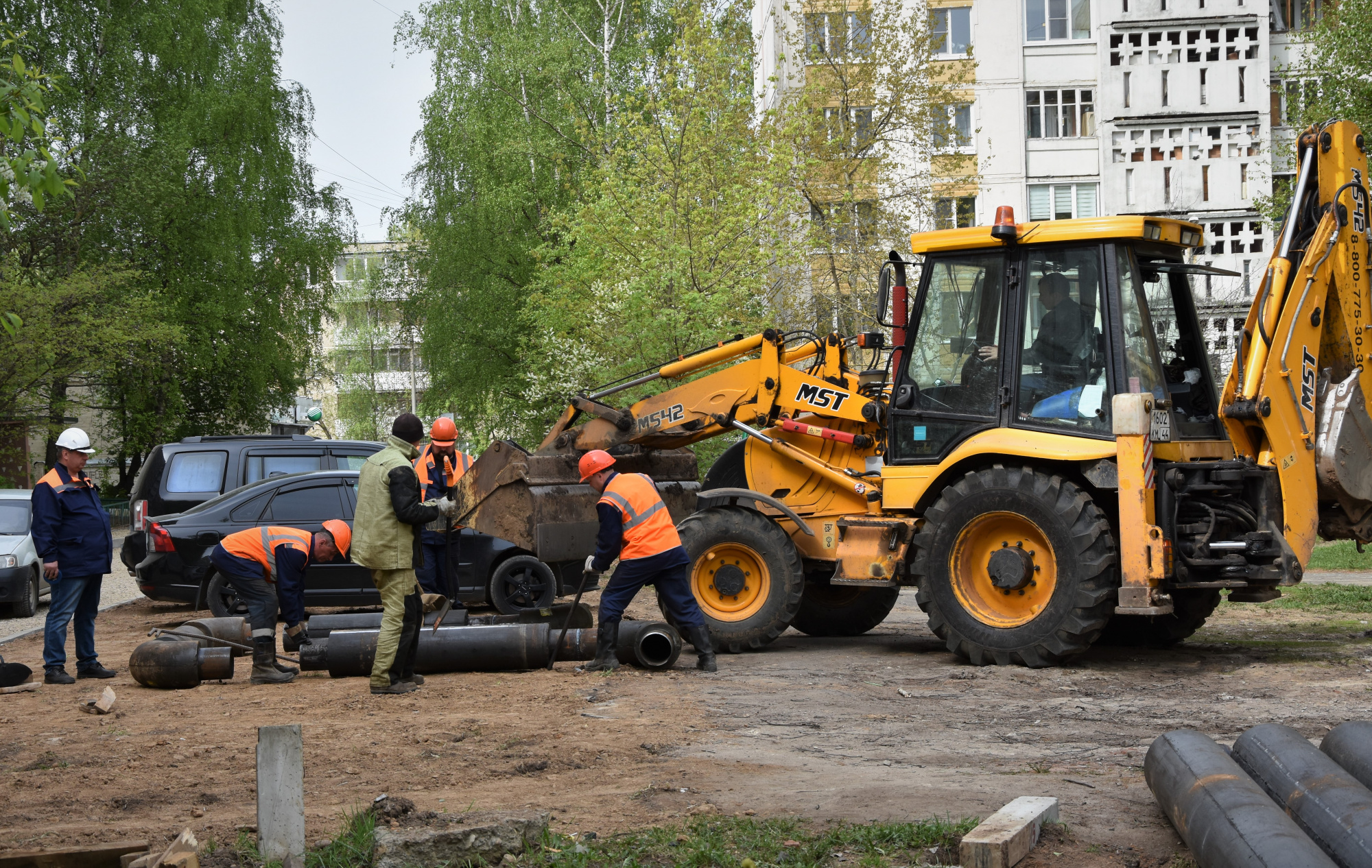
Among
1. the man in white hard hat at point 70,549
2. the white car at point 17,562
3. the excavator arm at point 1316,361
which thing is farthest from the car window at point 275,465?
the excavator arm at point 1316,361

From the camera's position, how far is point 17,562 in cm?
1513

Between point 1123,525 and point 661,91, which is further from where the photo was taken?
point 661,91

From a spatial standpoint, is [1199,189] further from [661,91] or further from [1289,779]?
[1289,779]

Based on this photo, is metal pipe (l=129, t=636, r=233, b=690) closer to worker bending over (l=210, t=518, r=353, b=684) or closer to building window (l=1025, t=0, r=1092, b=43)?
worker bending over (l=210, t=518, r=353, b=684)

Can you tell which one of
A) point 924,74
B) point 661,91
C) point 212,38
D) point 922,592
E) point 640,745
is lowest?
point 640,745

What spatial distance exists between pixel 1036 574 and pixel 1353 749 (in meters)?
4.39

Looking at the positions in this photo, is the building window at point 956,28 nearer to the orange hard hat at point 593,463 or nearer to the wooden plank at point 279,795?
the orange hard hat at point 593,463

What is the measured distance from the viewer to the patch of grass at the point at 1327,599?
13875mm

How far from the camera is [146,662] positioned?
995cm

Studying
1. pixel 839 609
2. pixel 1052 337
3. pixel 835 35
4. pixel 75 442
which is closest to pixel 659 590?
pixel 839 609

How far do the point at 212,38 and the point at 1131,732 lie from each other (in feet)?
112

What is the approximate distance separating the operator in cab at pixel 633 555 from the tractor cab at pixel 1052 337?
203 centimetres

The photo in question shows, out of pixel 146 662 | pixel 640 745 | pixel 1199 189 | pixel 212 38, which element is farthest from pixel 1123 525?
pixel 212 38

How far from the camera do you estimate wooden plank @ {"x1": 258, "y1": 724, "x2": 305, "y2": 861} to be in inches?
200
